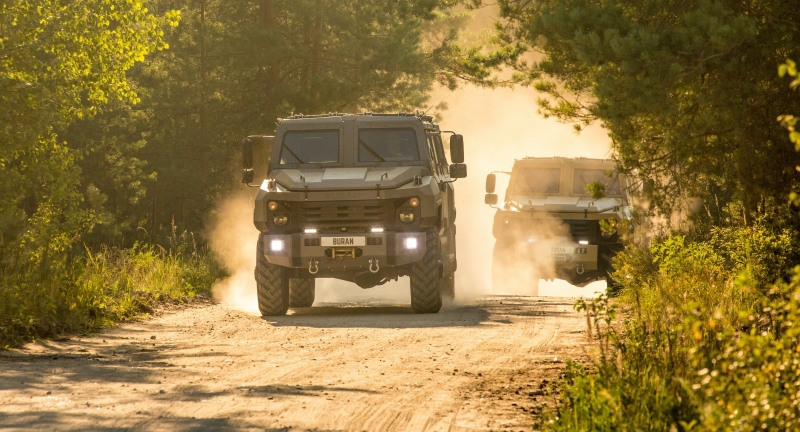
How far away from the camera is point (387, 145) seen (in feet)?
55.5

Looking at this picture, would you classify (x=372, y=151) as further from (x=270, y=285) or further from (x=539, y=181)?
(x=539, y=181)

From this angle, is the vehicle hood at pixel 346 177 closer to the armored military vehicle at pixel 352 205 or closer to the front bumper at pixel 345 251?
the armored military vehicle at pixel 352 205

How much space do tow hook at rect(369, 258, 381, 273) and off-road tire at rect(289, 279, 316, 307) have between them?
2636 mm

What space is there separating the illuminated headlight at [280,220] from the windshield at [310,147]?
104 cm

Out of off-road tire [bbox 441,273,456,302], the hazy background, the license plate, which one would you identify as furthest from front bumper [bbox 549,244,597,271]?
the license plate

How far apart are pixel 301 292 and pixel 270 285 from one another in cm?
221

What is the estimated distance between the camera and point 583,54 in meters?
13.1

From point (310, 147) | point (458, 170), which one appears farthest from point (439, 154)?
point (310, 147)

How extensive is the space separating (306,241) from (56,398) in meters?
7.94

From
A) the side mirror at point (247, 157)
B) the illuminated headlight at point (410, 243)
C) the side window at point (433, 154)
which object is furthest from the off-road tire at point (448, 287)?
the side mirror at point (247, 157)

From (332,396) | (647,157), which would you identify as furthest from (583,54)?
(332,396)

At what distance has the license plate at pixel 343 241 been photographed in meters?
15.9

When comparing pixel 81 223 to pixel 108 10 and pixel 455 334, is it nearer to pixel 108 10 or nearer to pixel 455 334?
pixel 108 10

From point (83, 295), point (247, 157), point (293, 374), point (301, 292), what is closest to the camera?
point (293, 374)
